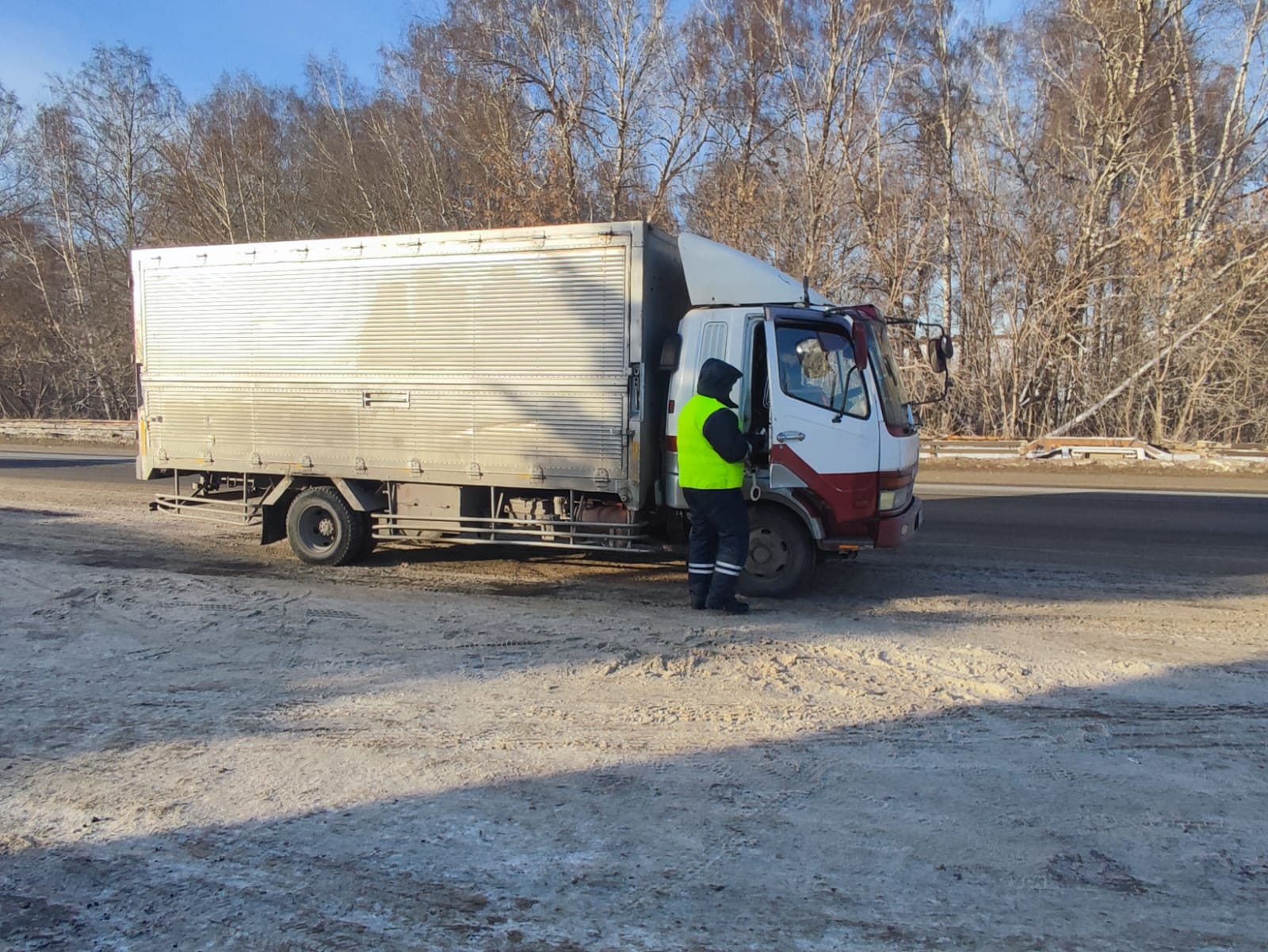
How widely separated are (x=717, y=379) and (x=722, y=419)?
0.31m

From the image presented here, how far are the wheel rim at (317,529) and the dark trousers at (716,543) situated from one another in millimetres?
3940

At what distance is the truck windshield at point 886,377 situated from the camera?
7.05 metres

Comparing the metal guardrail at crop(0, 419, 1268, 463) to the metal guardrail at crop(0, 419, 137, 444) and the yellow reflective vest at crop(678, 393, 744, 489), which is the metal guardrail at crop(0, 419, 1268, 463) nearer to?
the yellow reflective vest at crop(678, 393, 744, 489)

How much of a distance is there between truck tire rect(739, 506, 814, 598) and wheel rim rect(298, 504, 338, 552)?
167 inches

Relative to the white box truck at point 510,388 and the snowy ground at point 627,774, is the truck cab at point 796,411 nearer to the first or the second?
the white box truck at point 510,388

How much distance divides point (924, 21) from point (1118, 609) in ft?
73.1

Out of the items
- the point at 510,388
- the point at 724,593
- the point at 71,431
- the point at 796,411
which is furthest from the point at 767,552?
the point at 71,431

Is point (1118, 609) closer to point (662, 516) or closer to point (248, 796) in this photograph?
point (662, 516)

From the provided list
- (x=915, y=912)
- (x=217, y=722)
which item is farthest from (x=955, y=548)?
(x=217, y=722)

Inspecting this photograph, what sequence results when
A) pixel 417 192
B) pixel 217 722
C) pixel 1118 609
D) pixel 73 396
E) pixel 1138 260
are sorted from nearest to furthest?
1. pixel 217 722
2. pixel 1118 609
3. pixel 1138 260
4. pixel 417 192
5. pixel 73 396

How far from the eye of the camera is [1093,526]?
1078cm

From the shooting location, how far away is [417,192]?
26.0 metres

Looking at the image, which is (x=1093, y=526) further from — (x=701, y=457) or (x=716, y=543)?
(x=701, y=457)

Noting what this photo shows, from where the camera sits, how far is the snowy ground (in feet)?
9.59
